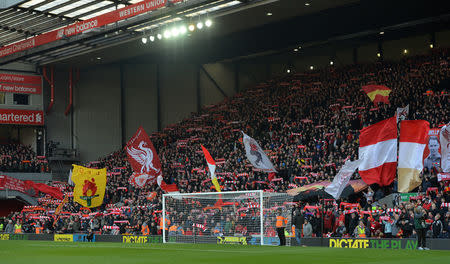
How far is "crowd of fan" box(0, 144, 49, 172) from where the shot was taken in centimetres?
4644

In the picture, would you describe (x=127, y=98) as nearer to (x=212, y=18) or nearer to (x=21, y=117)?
(x=21, y=117)

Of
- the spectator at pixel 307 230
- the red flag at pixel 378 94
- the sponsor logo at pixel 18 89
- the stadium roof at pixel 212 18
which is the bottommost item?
the spectator at pixel 307 230

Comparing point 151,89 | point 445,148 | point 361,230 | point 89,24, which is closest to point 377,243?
point 361,230

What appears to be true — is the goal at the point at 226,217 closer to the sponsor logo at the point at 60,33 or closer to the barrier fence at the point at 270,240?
the barrier fence at the point at 270,240

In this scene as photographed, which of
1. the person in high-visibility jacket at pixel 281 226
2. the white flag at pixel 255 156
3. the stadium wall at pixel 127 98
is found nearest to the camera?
the person in high-visibility jacket at pixel 281 226

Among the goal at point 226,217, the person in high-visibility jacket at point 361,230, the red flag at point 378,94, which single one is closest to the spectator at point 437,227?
the person in high-visibility jacket at point 361,230

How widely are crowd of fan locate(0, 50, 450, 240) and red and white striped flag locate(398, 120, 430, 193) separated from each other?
778mm

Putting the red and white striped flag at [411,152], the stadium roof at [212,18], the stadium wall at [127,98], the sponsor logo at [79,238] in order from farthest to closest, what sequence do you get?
the stadium wall at [127,98] → the stadium roof at [212,18] → the sponsor logo at [79,238] → the red and white striped flag at [411,152]

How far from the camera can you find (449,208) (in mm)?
22828

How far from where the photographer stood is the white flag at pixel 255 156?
33.1 metres

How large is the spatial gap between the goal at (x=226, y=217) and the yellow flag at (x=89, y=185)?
8.66m

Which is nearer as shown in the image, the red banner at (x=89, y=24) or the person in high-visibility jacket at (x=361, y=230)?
the person in high-visibility jacket at (x=361, y=230)

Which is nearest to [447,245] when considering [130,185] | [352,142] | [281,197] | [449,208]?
[449,208]

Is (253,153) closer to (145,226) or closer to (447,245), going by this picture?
(145,226)
